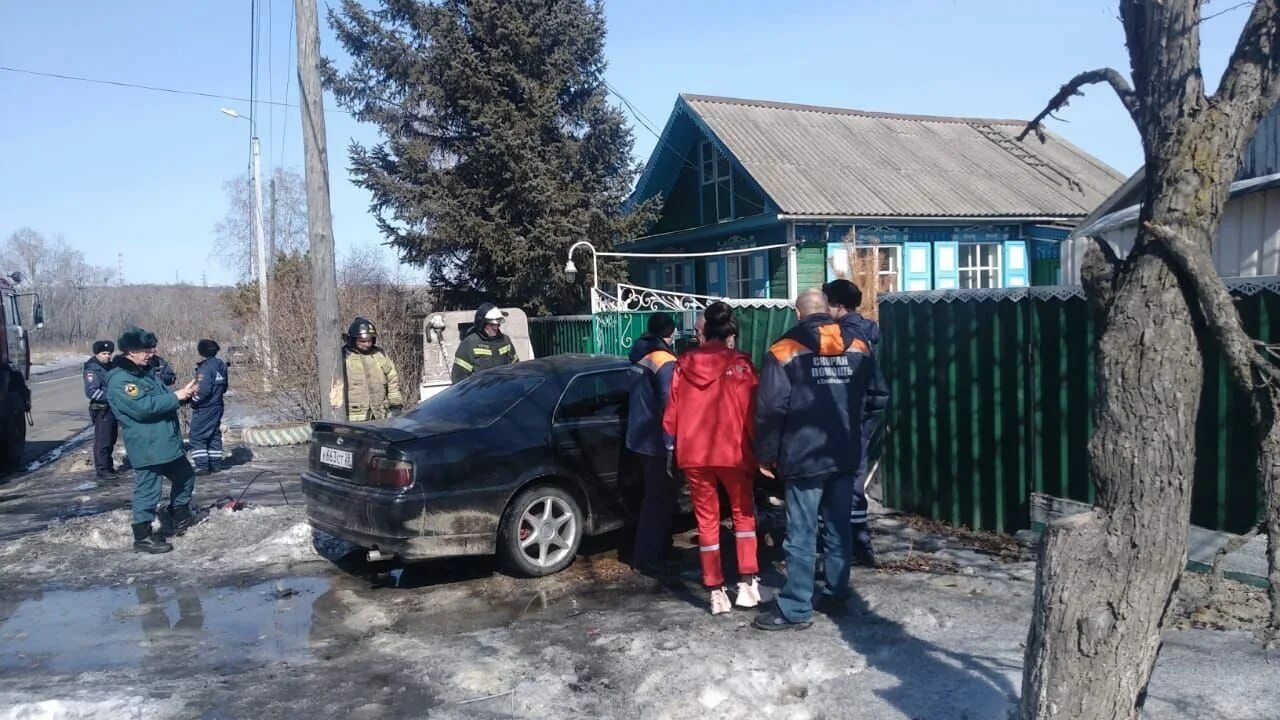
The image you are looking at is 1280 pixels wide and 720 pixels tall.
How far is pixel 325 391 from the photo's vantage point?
30.6ft

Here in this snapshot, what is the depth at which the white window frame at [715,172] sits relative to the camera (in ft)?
66.2

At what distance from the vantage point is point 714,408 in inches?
212

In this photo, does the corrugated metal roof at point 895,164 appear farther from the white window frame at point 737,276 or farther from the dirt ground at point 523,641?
the dirt ground at point 523,641

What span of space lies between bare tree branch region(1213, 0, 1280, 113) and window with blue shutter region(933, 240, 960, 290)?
56.9 feet

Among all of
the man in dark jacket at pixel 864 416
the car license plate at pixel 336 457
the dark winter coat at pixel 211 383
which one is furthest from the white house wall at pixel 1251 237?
the dark winter coat at pixel 211 383

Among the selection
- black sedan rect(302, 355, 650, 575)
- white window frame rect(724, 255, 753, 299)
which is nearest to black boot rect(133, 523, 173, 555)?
black sedan rect(302, 355, 650, 575)

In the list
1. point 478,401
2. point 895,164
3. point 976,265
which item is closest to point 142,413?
point 478,401

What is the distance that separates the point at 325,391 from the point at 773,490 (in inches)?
179

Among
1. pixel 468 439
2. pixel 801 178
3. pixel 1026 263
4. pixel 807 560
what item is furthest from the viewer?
pixel 1026 263

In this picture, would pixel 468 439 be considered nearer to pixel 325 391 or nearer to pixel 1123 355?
pixel 325 391

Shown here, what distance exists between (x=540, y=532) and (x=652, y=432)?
1089mm

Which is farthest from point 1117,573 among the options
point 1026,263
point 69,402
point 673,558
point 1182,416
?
point 69,402

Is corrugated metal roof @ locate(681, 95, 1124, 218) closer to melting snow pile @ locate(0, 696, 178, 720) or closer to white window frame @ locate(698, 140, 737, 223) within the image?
white window frame @ locate(698, 140, 737, 223)

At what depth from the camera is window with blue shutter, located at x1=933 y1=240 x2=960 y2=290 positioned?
19.7m
